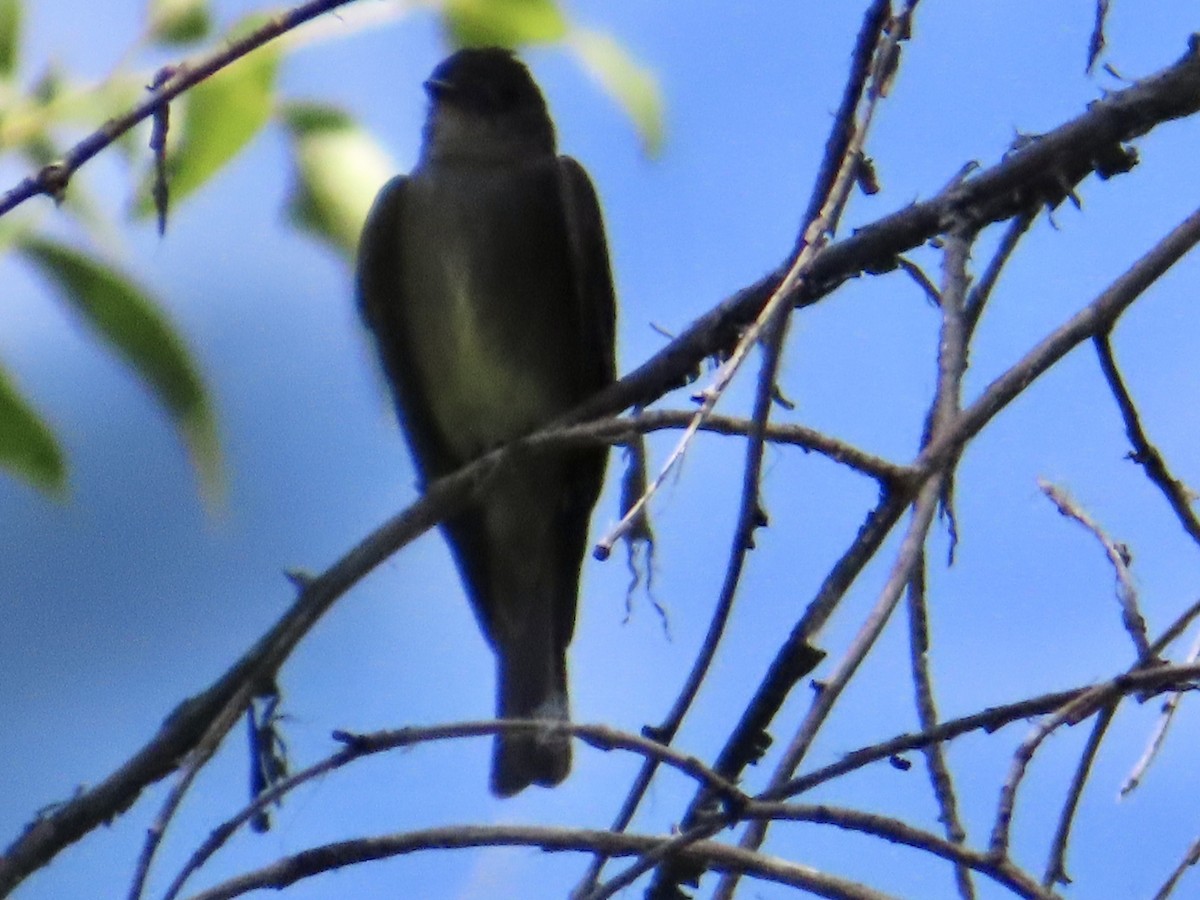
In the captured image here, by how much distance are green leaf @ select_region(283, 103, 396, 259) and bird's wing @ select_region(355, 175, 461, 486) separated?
1979 millimetres

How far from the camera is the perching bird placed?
3.78 m

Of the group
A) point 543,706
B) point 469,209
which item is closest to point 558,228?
point 469,209

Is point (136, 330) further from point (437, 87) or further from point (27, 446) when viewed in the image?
point (437, 87)

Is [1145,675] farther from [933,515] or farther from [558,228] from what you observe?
[558,228]

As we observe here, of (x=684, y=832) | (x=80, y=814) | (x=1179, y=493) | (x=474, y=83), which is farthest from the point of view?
(x=474, y=83)

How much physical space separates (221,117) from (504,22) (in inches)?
11.9

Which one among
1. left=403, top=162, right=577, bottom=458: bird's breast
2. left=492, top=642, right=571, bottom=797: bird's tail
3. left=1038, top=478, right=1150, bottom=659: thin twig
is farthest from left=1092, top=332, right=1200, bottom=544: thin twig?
left=403, top=162, right=577, bottom=458: bird's breast

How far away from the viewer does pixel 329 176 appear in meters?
1.96

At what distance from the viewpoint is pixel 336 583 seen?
82.0 inches

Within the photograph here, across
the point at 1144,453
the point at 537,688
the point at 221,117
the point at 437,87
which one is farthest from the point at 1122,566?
the point at 437,87

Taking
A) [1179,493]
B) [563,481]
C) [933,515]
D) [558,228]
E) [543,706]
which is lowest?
[933,515]

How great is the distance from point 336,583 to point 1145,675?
0.96 m

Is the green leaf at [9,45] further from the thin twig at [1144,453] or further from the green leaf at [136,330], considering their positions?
the thin twig at [1144,453]

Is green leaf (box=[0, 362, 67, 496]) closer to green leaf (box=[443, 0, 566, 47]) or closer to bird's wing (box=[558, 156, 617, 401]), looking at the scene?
green leaf (box=[443, 0, 566, 47])
